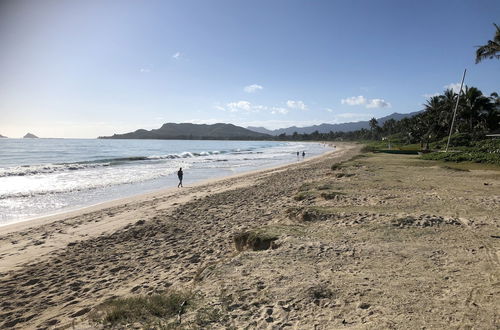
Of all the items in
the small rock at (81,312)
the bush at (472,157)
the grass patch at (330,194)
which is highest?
the bush at (472,157)

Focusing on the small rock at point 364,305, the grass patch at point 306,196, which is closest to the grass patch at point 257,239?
the small rock at point 364,305

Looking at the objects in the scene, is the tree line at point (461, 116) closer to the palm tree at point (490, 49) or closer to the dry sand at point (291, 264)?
the palm tree at point (490, 49)

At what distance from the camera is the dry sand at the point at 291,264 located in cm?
422

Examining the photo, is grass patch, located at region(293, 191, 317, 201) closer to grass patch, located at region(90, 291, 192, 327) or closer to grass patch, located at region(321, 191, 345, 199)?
grass patch, located at region(321, 191, 345, 199)

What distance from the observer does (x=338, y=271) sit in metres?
5.40

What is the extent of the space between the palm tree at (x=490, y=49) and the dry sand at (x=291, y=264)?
46.8ft

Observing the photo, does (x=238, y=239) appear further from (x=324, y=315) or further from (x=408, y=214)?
(x=408, y=214)

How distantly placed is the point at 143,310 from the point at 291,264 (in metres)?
2.69

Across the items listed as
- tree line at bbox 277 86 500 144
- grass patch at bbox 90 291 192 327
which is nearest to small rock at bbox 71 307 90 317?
grass patch at bbox 90 291 192 327

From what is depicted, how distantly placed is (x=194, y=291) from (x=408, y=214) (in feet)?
21.3

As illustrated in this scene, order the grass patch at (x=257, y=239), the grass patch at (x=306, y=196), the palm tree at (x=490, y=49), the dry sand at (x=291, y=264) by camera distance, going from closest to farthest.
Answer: the dry sand at (x=291, y=264) < the grass patch at (x=257, y=239) < the grass patch at (x=306, y=196) < the palm tree at (x=490, y=49)

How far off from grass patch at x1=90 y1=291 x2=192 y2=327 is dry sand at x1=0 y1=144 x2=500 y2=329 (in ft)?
0.70

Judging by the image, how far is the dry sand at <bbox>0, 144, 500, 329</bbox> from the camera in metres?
4.22

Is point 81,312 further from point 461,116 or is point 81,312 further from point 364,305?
point 461,116
